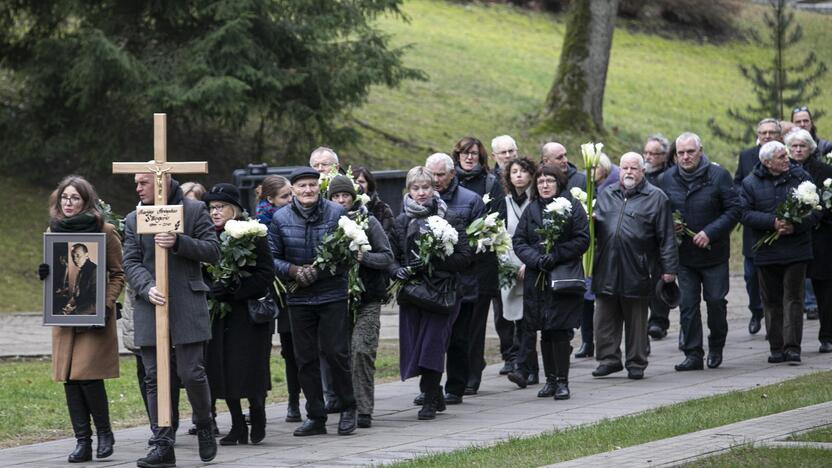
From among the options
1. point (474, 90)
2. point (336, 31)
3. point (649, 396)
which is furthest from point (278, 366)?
point (474, 90)

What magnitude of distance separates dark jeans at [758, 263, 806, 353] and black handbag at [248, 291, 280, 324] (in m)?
5.83

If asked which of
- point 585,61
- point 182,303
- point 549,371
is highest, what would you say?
point 585,61

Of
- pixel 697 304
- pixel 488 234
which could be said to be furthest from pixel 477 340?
pixel 697 304

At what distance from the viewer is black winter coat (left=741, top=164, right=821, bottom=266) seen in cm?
1379

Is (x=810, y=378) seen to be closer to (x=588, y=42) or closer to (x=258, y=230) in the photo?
(x=258, y=230)

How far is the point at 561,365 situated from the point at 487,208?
175cm

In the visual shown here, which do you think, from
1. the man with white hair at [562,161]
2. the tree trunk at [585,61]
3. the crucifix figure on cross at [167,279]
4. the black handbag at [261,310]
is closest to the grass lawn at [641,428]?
the crucifix figure on cross at [167,279]

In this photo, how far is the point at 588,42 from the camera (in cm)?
3022

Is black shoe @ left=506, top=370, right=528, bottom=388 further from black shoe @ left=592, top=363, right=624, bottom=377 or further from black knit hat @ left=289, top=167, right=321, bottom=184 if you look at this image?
black knit hat @ left=289, top=167, right=321, bottom=184

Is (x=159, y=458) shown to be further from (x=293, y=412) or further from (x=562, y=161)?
(x=562, y=161)

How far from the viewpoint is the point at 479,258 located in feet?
41.4

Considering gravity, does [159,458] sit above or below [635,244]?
below

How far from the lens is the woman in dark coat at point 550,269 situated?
12.2 m

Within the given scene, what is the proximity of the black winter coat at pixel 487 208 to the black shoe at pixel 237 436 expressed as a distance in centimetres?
292
